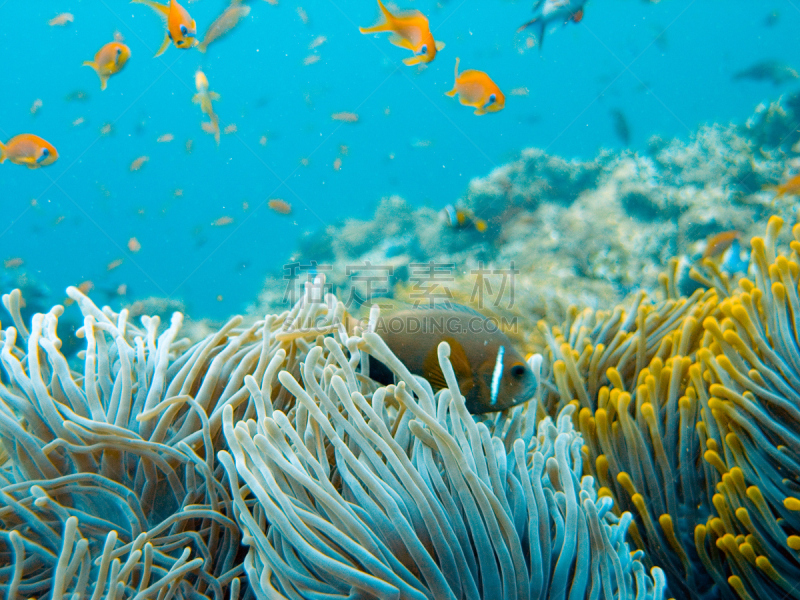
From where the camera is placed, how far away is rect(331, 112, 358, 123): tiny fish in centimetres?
899

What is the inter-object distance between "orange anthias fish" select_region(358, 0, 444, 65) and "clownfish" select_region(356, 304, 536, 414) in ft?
12.3

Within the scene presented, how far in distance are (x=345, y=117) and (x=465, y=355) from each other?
8.85 m

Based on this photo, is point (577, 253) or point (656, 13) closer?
point (577, 253)

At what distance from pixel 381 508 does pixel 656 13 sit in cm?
6929

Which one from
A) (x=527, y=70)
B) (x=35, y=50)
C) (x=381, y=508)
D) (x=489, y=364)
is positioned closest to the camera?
(x=381, y=508)

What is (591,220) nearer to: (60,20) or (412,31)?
(412,31)

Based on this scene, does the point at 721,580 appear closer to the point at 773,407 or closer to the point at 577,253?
the point at 773,407

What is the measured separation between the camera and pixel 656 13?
52.7 metres

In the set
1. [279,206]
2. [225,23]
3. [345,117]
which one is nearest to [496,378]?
[225,23]

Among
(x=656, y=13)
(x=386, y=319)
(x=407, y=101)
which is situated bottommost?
(x=386, y=319)

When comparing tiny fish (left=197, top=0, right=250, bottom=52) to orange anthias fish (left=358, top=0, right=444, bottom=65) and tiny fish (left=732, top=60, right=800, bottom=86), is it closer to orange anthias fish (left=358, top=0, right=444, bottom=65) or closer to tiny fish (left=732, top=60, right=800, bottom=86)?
orange anthias fish (left=358, top=0, right=444, bottom=65)

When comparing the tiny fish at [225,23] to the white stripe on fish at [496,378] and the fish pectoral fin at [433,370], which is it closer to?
the fish pectoral fin at [433,370]

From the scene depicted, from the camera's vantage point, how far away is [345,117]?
916 cm

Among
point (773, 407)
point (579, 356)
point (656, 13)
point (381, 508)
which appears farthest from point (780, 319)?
point (656, 13)
